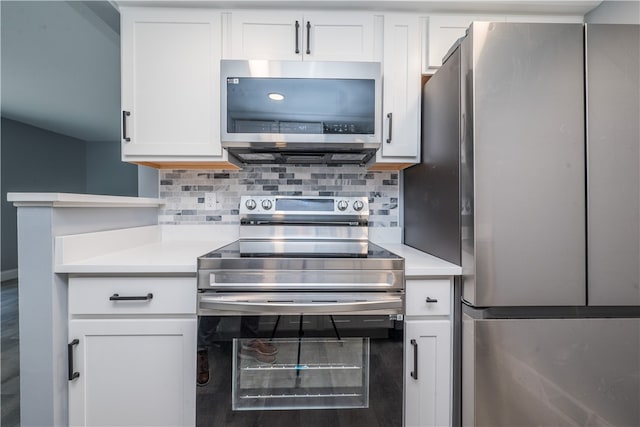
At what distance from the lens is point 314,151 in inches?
67.9

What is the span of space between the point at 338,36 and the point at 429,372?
160 centimetres

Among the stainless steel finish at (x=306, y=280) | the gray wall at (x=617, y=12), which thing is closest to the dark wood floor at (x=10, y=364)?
the stainless steel finish at (x=306, y=280)

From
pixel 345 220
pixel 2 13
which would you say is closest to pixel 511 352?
pixel 345 220

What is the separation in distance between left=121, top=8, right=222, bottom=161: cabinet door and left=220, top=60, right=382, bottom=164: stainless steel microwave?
17 cm

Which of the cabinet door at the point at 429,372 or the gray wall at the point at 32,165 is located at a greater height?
the gray wall at the point at 32,165

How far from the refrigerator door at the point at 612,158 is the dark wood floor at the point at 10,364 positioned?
9.07 feet

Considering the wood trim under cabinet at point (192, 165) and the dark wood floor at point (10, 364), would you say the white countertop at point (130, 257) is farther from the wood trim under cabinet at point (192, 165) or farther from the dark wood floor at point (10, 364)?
the dark wood floor at point (10, 364)

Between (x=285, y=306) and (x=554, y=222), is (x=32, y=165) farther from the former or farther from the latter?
(x=554, y=222)

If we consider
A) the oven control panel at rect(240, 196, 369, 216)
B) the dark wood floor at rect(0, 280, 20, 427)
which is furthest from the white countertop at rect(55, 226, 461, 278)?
the dark wood floor at rect(0, 280, 20, 427)

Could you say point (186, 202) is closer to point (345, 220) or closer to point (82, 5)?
point (345, 220)

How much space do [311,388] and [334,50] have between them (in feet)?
5.09

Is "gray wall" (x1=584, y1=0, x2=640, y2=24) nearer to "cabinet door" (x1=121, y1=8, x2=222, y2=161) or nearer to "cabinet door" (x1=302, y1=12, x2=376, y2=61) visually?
"cabinet door" (x1=302, y1=12, x2=376, y2=61)

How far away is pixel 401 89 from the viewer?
1.60 metres

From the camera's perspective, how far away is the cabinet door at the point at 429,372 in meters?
1.23
